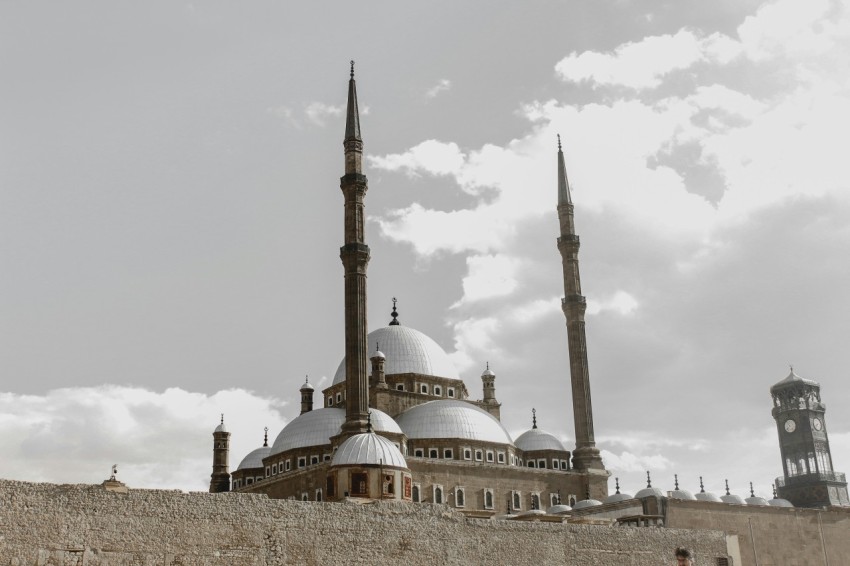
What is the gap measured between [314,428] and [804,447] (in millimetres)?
30547

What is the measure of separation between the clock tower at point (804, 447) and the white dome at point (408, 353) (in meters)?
22.4

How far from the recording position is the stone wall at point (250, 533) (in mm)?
19344

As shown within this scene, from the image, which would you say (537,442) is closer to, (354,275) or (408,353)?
(408,353)

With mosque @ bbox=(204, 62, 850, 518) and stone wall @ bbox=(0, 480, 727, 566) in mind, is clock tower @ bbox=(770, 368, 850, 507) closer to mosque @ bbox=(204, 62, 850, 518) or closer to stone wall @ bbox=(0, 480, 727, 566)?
mosque @ bbox=(204, 62, 850, 518)

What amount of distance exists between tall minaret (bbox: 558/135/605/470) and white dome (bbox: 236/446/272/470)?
1511 centimetres

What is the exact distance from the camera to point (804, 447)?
5319 centimetres

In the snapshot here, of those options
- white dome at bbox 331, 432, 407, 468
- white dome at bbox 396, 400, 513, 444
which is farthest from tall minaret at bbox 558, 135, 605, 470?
white dome at bbox 331, 432, 407, 468

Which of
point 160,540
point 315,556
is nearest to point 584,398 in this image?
point 315,556

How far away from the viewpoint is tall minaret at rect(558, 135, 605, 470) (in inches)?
1652

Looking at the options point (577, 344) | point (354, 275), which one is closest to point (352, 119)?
point (354, 275)

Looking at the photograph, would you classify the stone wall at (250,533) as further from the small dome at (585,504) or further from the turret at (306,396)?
the turret at (306,396)

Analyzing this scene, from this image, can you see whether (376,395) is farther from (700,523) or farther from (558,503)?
(700,523)

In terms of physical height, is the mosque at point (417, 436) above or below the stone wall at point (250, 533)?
above

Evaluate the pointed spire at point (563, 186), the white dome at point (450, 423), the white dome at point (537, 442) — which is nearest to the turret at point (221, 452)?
the white dome at point (450, 423)
